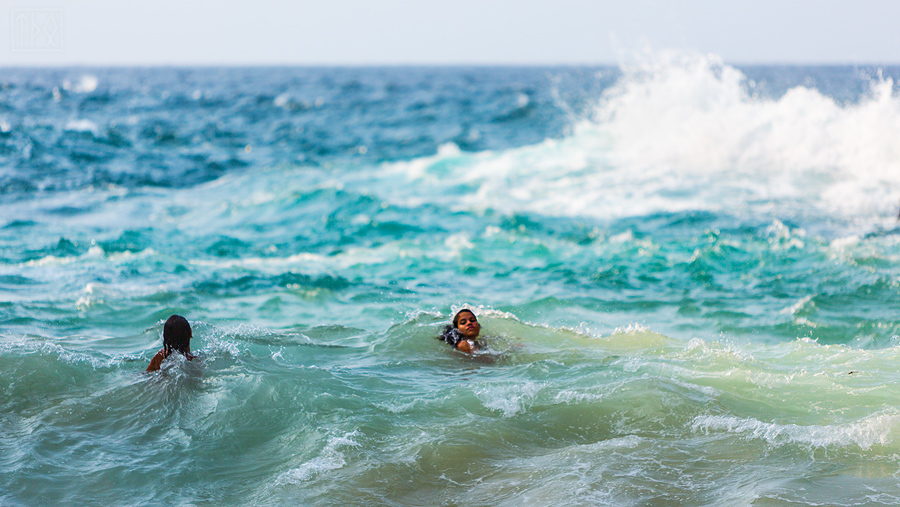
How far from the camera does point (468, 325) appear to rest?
300 inches

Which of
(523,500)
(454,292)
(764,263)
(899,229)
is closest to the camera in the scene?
(523,500)

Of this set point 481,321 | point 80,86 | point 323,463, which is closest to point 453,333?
point 481,321

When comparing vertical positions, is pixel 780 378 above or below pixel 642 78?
below

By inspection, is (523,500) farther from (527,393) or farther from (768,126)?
(768,126)

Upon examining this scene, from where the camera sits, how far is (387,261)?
12375 millimetres

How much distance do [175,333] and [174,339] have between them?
6cm

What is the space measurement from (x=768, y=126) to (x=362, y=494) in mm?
19227

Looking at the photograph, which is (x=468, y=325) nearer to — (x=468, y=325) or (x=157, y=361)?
(x=468, y=325)

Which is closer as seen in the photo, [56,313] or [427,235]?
[56,313]

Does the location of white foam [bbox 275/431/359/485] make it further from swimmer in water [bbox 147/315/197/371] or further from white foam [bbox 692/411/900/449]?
white foam [bbox 692/411/900/449]

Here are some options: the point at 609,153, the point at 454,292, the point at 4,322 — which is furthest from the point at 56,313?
the point at 609,153

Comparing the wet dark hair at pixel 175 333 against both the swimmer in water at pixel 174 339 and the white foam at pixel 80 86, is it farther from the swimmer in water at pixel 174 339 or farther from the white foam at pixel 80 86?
the white foam at pixel 80 86

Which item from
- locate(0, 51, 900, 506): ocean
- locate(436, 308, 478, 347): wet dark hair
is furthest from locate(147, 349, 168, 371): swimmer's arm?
locate(436, 308, 478, 347): wet dark hair

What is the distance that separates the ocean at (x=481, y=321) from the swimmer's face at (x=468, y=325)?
0.93 feet
